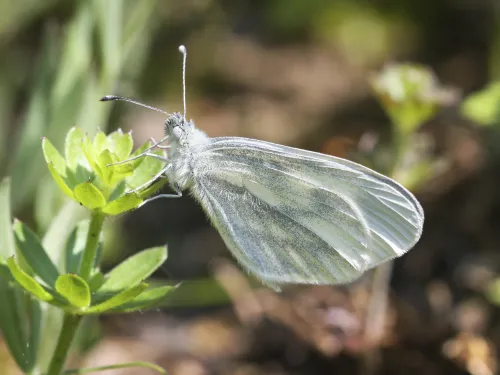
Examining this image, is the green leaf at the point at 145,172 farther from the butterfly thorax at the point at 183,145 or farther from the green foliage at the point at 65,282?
the butterfly thorax at the point at 183,145

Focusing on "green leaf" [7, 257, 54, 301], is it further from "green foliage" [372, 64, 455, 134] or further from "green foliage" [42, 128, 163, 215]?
"green foliage" [372, 64, 455, 134]

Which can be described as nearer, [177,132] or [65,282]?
[65,282]

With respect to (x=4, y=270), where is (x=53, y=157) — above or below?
above

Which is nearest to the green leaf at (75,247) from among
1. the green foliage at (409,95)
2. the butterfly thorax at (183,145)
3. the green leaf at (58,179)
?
the green leaf at (58,179)

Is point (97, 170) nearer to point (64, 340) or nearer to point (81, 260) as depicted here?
point (81, 260)

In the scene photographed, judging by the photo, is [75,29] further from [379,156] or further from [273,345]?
[273,345]

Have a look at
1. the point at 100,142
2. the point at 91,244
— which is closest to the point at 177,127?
the point at 100,142
